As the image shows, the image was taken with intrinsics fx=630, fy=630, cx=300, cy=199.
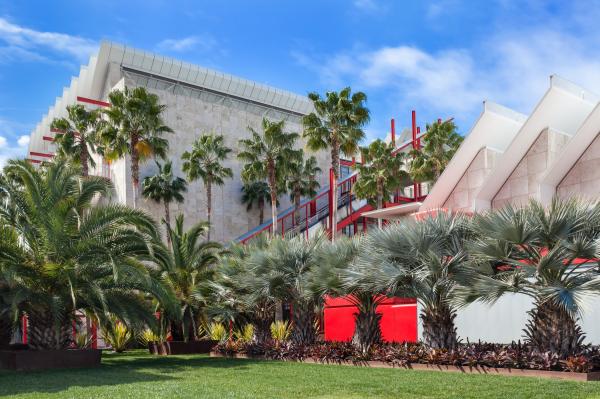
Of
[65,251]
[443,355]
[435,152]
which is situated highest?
[435,152]

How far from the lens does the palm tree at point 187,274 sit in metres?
24.1

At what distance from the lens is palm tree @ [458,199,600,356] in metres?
12.4

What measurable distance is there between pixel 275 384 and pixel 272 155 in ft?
85.3

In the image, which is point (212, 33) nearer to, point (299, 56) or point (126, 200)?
point (299, 56)

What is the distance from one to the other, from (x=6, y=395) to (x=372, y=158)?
31659 millimetres

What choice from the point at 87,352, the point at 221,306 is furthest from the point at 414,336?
the point at 87,352

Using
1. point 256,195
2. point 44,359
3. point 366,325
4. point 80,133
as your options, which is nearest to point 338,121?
point 80,133

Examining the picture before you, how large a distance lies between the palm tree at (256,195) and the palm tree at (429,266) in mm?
40516

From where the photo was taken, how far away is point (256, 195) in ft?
183

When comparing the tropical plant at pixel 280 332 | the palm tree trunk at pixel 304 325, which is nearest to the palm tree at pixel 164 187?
the tropical plant at pixel 280 332

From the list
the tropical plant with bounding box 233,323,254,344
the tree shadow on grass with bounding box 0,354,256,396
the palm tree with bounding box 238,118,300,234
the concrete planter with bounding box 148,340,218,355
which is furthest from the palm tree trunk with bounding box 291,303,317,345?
the palm tree with bounding box 238,118,300,234

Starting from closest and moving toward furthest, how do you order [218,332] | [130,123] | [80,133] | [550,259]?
[550,259] < [218,332] < [130,123] < [80,133]

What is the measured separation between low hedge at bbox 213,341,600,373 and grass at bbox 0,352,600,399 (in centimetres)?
92

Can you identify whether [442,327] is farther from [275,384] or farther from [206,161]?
[206,161]
